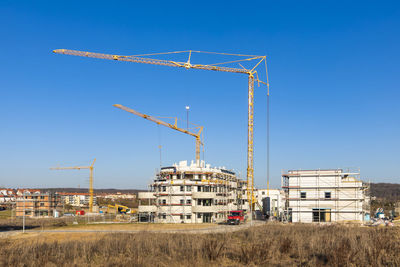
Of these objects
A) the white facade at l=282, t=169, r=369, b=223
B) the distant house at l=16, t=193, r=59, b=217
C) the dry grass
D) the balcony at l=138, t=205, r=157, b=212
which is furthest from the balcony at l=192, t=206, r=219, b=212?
the distant house at l=16, t=193, r=59, b=217

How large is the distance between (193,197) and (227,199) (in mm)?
15342

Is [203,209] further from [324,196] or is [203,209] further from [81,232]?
[81,232]

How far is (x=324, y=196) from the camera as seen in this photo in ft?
253

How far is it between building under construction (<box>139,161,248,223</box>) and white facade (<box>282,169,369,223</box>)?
1787 cm

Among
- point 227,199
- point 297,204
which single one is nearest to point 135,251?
point 297,204

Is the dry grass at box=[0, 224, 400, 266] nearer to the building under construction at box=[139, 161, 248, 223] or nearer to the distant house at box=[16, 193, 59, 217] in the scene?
the building under construction at box=[139, 161, 248, 223]

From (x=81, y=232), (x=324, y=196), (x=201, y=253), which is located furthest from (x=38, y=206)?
(x=201, y=253)

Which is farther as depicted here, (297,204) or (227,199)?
(227,199)

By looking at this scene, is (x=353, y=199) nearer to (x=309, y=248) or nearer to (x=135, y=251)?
(x=309, y=248)

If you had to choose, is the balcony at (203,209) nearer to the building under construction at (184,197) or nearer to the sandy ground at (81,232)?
the building under construction at (184,197)

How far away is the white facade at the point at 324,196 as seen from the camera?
7569 cm

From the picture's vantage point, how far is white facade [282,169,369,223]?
75688 millimetres

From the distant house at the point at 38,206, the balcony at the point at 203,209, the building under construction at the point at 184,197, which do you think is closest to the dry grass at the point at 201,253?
the balcony at the point at 203,209

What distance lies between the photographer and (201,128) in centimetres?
13812
